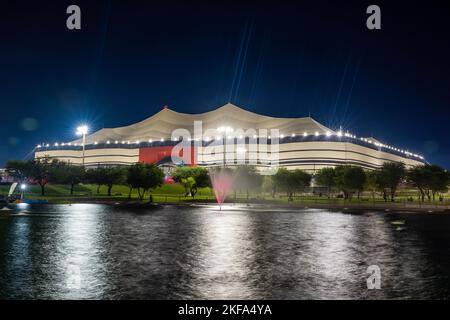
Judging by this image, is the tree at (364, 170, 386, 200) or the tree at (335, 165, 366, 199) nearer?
the tree at (335, 165, 366, 199)

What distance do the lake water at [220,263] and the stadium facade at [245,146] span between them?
117949 mm

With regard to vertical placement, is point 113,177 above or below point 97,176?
below

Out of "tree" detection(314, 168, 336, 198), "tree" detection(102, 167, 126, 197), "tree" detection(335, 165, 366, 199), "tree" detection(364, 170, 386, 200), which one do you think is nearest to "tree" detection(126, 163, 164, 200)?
"tree" detection(102, 167, 126, 197)

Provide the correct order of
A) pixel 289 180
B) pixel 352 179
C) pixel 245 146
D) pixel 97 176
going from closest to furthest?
pixel 352 179, pixel 289 180, pixel 97 176, pixel 245 146

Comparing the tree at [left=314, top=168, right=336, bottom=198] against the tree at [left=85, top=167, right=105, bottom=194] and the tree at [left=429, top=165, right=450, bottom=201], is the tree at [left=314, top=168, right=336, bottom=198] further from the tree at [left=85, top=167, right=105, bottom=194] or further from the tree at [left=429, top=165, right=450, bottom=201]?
the tree at [left=85, top=167, right=105, bottom=194]

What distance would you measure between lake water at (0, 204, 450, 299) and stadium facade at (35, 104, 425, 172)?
117949 millimetres

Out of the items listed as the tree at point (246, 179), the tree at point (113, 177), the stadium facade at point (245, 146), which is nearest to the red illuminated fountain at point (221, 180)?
the tree at point (246, 179)

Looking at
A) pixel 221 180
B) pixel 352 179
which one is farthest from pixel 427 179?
pixel 221 180

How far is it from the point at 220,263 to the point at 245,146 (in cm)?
14564

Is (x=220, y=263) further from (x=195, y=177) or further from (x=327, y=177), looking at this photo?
(x=327, y=177)

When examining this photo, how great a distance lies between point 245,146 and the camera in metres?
161

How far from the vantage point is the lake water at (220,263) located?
39.2ft

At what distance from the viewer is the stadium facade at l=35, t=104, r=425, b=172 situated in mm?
154625

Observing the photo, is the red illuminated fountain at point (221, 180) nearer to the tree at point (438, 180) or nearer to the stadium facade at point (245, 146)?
the tree at point (438, 180)
